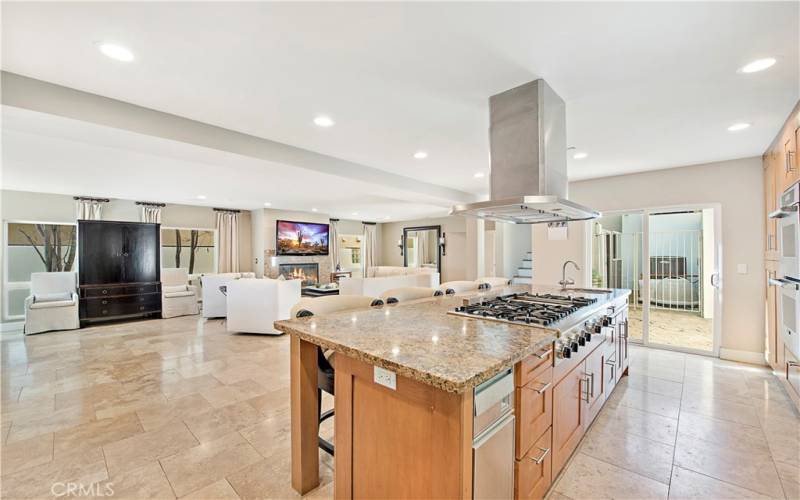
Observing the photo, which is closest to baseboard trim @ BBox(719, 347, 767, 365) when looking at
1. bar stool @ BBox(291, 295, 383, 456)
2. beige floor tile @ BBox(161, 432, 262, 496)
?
bar stool @ BBox(291, 295, 383, 456)

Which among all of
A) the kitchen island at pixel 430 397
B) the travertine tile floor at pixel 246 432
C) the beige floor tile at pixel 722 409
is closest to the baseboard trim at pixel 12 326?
the travertine tile floor at pixel 246 432

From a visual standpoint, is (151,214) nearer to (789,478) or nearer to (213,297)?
(213,297)

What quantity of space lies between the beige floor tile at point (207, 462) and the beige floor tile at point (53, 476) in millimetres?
379

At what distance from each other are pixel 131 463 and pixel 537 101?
11.7 ft

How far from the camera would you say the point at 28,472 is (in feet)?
6.72

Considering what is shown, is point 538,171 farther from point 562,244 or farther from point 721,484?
point 562,244

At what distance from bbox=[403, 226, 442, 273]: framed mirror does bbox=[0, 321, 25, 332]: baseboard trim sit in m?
8.96

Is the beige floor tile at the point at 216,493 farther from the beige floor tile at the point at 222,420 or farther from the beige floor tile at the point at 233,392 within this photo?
the beige floor tile at the point at 233,392

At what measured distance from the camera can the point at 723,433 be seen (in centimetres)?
245

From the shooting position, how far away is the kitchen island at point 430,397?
3.82 ft

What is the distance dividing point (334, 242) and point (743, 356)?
29.8 ft

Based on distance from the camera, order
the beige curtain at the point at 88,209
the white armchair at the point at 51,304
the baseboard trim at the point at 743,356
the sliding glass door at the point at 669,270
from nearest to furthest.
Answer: the baseboard trim at the point at 743,356 → the sliding glass door at the point at 669,270 → the white armchair at the point at 51,304 → the beige curtain at the point at 88,209

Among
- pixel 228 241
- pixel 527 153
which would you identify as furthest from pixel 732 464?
pixel 228 241

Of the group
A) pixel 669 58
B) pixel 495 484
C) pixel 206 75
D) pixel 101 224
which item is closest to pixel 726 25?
pixel 669 58
